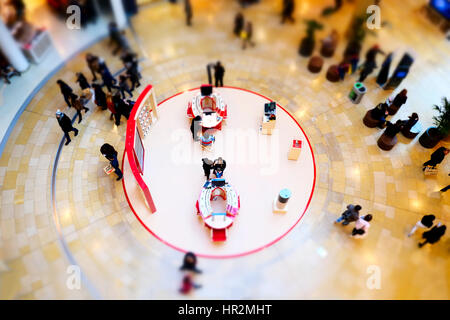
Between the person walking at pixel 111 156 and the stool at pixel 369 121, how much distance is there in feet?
35.2

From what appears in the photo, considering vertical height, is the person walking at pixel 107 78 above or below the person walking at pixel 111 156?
above

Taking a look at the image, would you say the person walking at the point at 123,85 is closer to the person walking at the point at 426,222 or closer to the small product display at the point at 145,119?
the small product display at the point at 145,119

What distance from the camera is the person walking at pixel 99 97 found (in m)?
14.0

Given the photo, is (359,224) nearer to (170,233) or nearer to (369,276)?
(369,276)

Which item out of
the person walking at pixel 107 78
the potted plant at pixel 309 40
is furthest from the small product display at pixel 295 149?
the person walking at pixel 107 78

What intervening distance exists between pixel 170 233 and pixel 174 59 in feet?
31.4

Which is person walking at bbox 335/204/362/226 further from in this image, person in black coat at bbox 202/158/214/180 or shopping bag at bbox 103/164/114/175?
shopping bag at bbox 103/164/114/175

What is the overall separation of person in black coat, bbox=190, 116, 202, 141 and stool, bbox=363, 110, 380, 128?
7.34 metres

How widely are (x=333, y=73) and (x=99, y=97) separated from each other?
11008 millimetres

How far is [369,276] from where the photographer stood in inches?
435

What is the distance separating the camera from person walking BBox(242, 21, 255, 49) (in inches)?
658

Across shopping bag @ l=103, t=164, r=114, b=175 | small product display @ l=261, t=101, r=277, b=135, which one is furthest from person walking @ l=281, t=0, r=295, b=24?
shopping bag @ l=103, t=164, r=114, b=175
